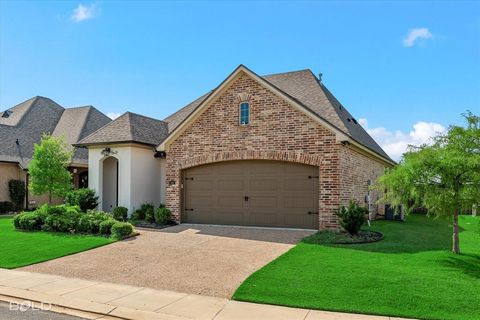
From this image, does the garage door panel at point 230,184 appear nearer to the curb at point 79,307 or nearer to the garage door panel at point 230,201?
the garage door panel at point 230,201

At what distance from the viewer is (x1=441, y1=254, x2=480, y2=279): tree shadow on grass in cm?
800

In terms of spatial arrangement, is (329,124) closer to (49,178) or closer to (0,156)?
(49,178)

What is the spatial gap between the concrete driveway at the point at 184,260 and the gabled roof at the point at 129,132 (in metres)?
5.57

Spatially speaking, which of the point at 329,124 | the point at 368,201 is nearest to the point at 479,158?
the point at 329,124

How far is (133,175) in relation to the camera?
17.3m

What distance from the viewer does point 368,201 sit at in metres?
16.8

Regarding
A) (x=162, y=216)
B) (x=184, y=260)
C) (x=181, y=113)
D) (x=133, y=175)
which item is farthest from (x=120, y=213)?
(x=181, y=113)

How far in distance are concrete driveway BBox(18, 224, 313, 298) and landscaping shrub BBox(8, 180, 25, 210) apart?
40.4 ft

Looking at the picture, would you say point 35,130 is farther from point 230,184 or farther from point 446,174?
point 446,174

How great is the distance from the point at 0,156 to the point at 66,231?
35.4 ft

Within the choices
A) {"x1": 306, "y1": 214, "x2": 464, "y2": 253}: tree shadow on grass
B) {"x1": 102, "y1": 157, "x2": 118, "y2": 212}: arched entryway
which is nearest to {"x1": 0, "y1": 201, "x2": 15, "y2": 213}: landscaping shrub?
{"x1": 102, "y1": 157, "x2": 118, "y2": 212}: arched entryway

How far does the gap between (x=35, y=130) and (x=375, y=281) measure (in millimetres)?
24956

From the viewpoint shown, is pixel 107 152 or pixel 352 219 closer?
pixel 352 219

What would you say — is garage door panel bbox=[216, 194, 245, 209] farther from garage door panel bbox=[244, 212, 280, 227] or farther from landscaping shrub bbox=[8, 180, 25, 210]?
landscaping shrub bbox=[8, 180, 25, 210]
